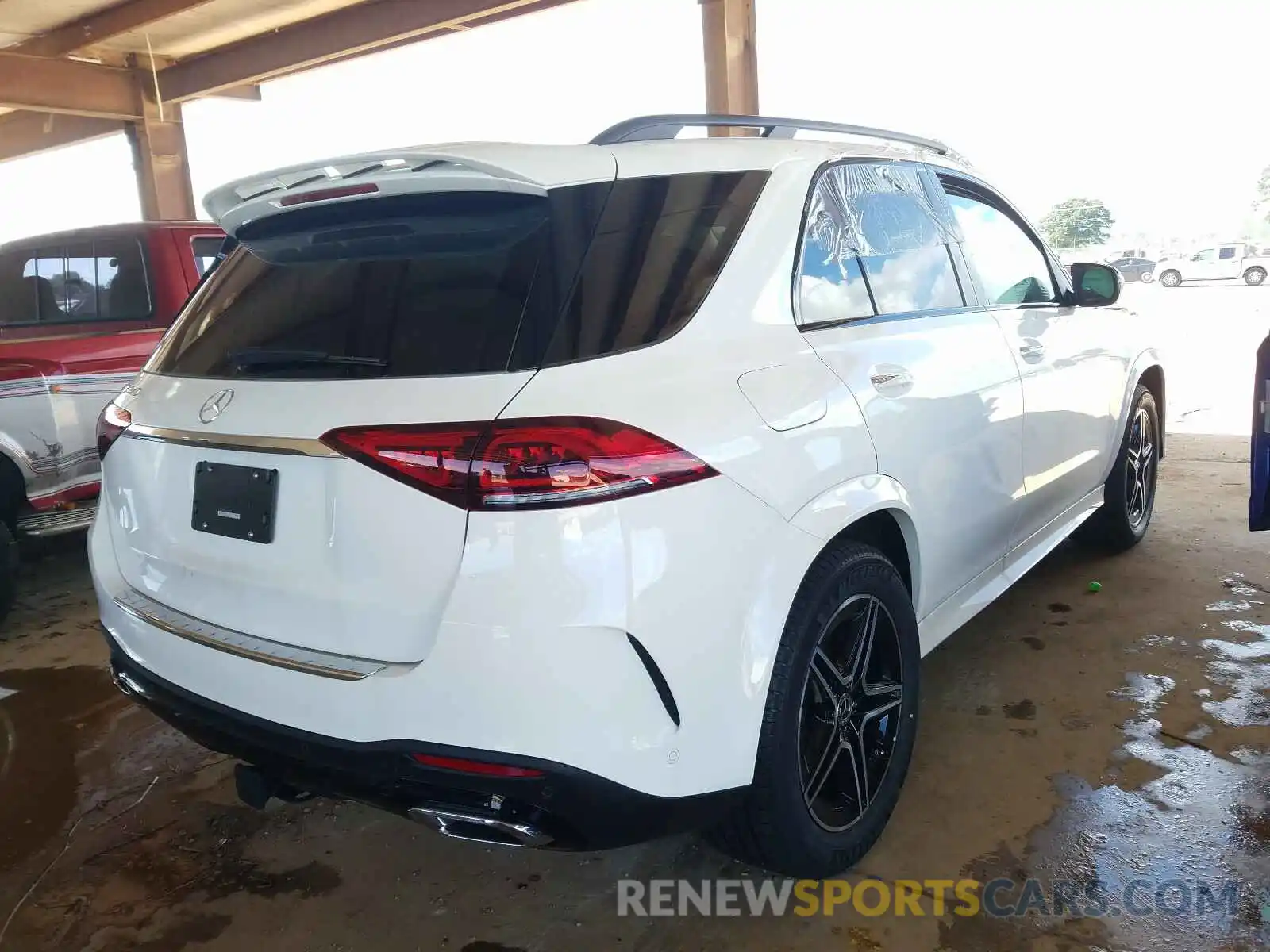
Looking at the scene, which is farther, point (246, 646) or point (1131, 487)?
Result: point (1131, 487)

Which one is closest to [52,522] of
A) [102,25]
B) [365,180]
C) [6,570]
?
[6,570]

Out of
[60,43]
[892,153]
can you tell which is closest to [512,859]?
[892,153]

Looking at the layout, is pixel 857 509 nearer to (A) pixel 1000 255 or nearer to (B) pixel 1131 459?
(A) pixel 1000 255

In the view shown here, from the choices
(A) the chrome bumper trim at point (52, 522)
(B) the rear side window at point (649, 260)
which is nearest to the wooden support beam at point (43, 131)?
(A) the chrome bumper trim at point (52, 522)

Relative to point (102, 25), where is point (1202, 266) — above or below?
below

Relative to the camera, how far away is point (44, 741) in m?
2.90

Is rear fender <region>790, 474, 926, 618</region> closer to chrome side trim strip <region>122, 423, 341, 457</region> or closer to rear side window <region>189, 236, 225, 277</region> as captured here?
chrome side trim strip <region>122, 423, 341, 457</region>

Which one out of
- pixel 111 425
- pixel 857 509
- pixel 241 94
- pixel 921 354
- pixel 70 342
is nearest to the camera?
pixel 857 509

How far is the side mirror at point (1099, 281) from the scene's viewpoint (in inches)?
133

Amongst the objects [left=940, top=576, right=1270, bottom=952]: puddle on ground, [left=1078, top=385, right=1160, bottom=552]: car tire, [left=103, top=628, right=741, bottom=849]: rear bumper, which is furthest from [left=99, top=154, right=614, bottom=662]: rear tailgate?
[left=1078, top=385, right=1160, bottom=552]: car tire

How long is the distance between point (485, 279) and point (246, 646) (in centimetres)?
80

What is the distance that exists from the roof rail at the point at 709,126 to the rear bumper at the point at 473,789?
1.29m

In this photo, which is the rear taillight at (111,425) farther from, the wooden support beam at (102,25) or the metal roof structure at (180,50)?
the wooden support beam at (102,25)

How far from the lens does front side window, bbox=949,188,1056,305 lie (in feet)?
9.04
